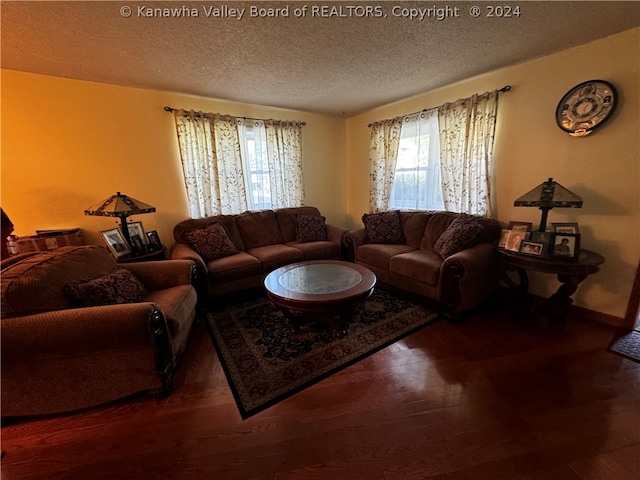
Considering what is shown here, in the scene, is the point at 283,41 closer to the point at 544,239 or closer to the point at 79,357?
the point at 79,357

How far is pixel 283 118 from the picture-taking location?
394 centimetres

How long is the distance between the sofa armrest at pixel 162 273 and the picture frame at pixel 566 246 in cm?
312

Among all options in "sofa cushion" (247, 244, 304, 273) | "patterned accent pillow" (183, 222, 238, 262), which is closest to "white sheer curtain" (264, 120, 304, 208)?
"sofa cushion" (247, 244, 304, 273)

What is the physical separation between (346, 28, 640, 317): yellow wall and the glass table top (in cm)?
196

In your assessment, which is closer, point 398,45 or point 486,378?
point 486,378

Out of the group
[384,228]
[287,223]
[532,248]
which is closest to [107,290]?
[287,223]

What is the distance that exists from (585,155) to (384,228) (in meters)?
2.02

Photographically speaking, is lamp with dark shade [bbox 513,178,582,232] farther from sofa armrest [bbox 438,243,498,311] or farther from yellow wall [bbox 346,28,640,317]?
sofa armrest [bbox 438,243,498,311]

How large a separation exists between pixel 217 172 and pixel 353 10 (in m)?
2.45

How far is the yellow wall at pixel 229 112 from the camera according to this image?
84.0 inches

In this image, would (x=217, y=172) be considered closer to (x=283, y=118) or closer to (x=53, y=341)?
(x=283, y=118)

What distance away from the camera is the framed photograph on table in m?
2.81

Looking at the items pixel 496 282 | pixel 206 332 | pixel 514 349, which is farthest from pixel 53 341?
pixel 496 282

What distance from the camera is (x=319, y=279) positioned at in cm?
237
